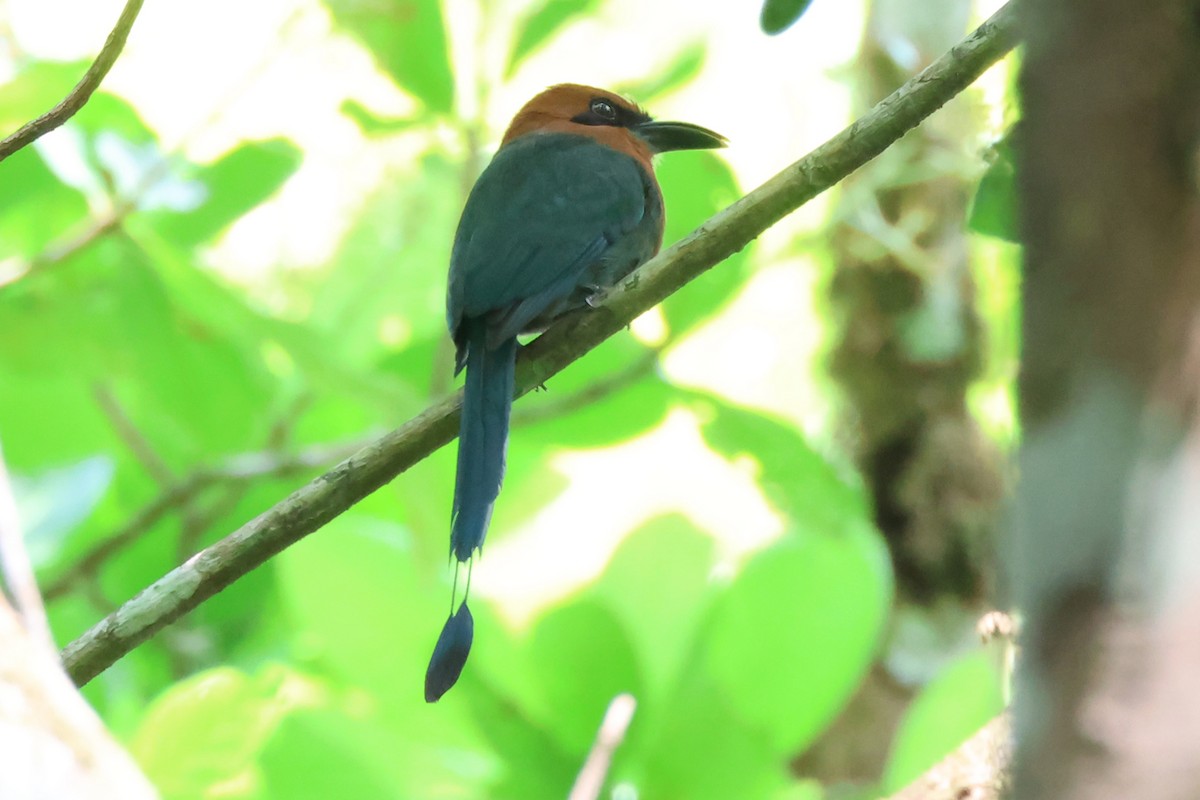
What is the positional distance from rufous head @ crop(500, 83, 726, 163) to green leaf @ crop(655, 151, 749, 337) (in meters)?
0.05

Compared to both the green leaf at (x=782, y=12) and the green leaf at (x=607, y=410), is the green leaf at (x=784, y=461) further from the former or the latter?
the green leaf at (x=782, y=12)

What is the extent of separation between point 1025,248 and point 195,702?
1909 mm

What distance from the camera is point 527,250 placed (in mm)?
2463

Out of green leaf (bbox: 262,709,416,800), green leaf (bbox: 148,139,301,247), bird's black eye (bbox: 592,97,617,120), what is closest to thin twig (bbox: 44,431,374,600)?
green leaf (bbox: 148,139,301,247)

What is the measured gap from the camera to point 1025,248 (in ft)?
1.80

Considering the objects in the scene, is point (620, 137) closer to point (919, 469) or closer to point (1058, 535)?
point (919, 469)

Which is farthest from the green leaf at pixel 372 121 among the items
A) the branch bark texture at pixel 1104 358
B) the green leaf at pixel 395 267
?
the branch bark texture at pixel 1104 358

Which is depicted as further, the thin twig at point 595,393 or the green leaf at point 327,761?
the thin twig at point 595,393

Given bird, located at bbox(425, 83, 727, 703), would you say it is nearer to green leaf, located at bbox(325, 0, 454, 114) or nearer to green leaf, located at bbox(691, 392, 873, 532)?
green leaf, located at bbox(325, 0, 454, 114)

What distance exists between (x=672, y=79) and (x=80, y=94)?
167 centimetres

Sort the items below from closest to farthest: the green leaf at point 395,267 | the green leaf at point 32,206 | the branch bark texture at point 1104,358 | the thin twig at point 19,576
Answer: the branch bark texture at point 1104,358
the thin twig at point 19,576
the green leaf at point 32,206
the green leaf at point 395,267

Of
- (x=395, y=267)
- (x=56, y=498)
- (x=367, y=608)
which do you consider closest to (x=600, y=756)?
(x=367, y=608)

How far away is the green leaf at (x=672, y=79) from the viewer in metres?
3.02

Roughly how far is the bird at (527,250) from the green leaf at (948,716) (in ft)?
2.72
